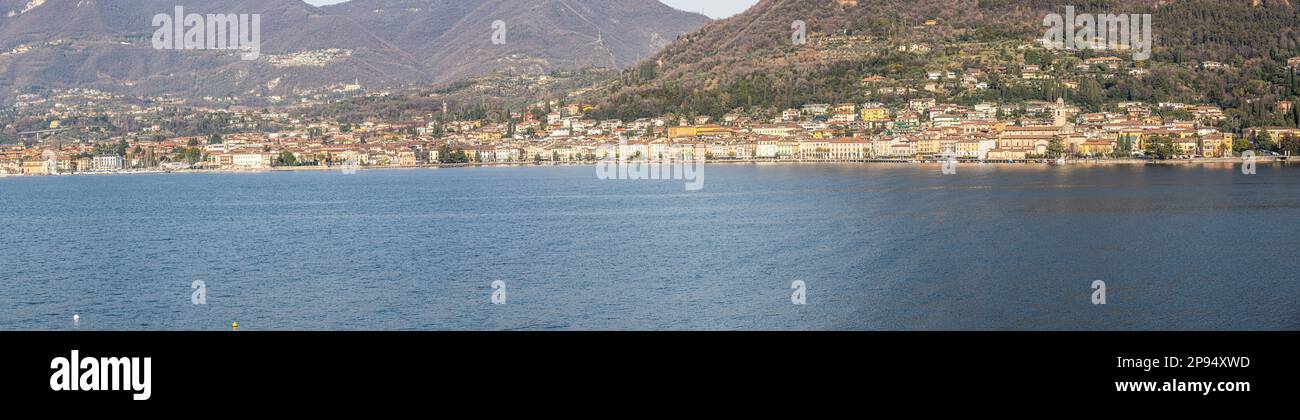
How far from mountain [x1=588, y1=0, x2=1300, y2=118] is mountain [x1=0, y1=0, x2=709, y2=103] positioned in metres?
50.6

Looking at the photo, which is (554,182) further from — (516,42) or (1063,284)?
(516,42)

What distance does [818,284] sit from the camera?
14.7 metres

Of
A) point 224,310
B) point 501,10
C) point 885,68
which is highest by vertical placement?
point 501,10

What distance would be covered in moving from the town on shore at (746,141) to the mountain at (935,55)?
1535mm

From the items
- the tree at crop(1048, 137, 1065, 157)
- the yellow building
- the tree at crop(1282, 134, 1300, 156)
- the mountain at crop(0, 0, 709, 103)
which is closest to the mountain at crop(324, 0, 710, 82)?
the mountain at crop(0, 0, 709, 103)

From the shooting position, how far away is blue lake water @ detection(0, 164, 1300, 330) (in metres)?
12.7

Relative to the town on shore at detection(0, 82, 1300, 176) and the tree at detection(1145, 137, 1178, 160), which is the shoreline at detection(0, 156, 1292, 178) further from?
the tree at detection(1145, 137, 1178, 160)

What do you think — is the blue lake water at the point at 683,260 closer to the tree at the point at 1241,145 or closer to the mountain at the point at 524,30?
the tree at the point at 1241,145

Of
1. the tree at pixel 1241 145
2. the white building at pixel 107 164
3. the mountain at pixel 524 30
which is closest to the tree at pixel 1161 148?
the tree at pixel 1241 145

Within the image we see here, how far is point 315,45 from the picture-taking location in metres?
151

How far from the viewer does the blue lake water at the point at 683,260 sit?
12.7 meters

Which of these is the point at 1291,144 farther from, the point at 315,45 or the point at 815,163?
the point at 315,45
